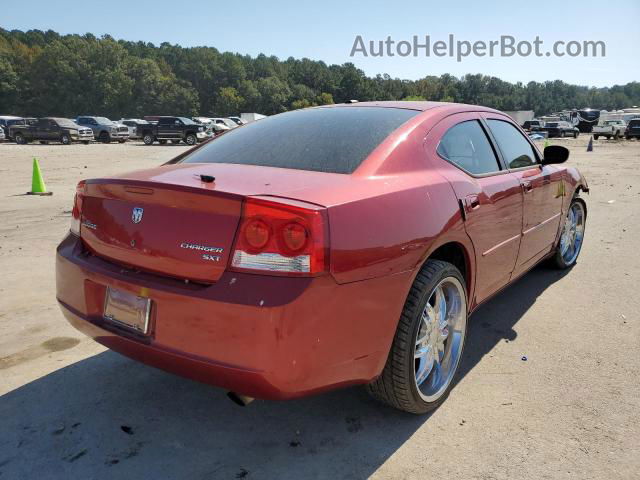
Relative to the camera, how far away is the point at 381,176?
2.37m

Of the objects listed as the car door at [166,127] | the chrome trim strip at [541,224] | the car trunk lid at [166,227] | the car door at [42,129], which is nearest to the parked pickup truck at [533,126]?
the car door at [166,127]

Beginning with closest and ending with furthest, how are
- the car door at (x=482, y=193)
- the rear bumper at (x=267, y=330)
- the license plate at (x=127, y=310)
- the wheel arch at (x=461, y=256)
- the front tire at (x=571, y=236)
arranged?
the rear bumper at (x=267, y=330) → the license plate at (x=127, y=310) → the wheel arch at (x=461, y=256) → the car door at (x=482, y=193) → the front tire at (x=571, y=236)

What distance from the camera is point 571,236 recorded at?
5.21 metres

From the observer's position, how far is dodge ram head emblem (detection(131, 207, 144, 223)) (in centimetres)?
220

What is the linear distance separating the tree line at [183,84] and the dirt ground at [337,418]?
84.4m

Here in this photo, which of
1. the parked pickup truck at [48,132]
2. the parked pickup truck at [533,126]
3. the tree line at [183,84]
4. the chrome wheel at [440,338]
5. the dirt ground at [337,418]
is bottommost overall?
the dirt ground at [337,418]

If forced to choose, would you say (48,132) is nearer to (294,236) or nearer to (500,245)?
(500,245)

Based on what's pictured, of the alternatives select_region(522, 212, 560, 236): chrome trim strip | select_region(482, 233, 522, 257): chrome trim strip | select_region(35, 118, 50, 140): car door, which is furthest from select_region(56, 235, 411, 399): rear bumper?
select_region(35, 118, 50, 140): car door

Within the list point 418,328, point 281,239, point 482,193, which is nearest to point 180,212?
point 281,239

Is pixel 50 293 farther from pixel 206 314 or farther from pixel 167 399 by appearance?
pixel 206 314

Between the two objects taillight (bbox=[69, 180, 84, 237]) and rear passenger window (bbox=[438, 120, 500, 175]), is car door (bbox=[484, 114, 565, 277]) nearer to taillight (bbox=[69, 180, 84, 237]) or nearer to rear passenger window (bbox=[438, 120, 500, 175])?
rear passenger window (bbox=[438, 120, 500, 175])

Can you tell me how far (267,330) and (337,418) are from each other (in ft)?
3.14

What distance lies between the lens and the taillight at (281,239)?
74.6 inches

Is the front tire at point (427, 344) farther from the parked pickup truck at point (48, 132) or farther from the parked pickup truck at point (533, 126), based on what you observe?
the parked pickup truck at point (533, 126)
